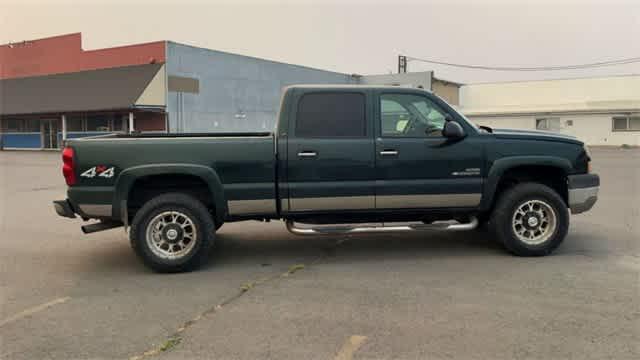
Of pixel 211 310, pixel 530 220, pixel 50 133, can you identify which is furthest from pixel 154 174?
pixel 50 133

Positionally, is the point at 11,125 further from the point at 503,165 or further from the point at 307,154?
the point at 503,165

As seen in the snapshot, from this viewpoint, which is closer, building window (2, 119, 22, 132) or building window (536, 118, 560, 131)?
building window (2, 119, 22, 132)

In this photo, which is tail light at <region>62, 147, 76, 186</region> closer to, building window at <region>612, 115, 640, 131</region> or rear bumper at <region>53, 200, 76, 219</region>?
rear bumper at <region>53, 200, 76, 219</region>

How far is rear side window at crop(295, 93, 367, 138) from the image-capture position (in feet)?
20.5

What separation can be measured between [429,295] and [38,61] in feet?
149

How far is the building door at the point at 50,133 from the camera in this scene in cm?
3934

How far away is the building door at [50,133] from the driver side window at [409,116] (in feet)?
125

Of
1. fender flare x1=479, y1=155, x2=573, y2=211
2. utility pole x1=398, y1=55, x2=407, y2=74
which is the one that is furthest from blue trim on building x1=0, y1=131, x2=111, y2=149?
fender flare x1=479, y1=155, x2=573, y2=211

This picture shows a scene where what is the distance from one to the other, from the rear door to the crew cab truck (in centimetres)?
1

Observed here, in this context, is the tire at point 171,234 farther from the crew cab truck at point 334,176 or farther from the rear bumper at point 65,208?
the rear bumper at point 65,208

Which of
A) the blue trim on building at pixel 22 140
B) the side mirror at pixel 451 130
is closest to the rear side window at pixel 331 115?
the side mirror at pixel 451 130

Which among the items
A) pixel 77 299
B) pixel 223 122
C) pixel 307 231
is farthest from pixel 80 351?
pixel 223 122

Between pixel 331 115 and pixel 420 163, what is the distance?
1.16 m

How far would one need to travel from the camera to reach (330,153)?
20.1 feet
